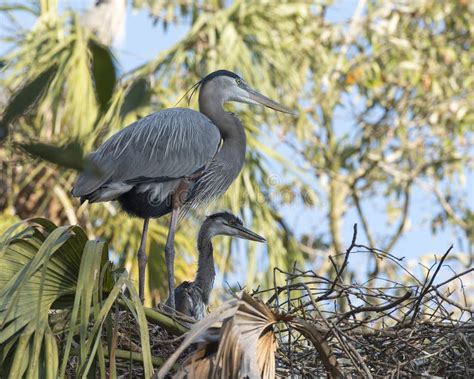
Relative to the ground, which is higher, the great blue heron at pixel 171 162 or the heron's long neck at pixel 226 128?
the heron's long neck at pixel 226 128

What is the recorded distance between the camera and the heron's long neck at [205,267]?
475cm

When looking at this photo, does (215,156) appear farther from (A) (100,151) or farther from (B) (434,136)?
(B) (434,136)

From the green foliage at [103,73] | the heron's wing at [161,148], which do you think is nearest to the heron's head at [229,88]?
the heron's wing at [161,148]

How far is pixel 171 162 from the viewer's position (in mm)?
4652

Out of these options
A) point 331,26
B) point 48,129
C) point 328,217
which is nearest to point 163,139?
point 48,129

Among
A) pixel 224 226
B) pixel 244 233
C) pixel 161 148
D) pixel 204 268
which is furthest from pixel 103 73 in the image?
pixel 244 233

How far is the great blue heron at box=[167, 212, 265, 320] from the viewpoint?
436cm

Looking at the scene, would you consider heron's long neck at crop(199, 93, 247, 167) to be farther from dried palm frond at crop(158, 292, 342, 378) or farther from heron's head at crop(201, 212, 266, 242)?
dried palm frond at crop(158, 292, 342, 378)

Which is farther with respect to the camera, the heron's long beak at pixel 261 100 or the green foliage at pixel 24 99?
the heron's long beak at pixel 261 100

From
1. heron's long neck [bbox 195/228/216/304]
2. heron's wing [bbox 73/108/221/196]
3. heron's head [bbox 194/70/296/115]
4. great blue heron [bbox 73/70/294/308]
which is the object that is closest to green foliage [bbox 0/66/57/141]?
great blue heron [bbox 73/70/294/308]

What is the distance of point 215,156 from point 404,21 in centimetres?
543

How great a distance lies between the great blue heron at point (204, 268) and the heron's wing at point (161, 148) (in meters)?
0.54

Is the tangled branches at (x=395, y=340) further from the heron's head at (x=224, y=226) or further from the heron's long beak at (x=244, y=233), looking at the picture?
the heron's long beak at (x=244, y=233)

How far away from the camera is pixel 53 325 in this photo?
280cm
